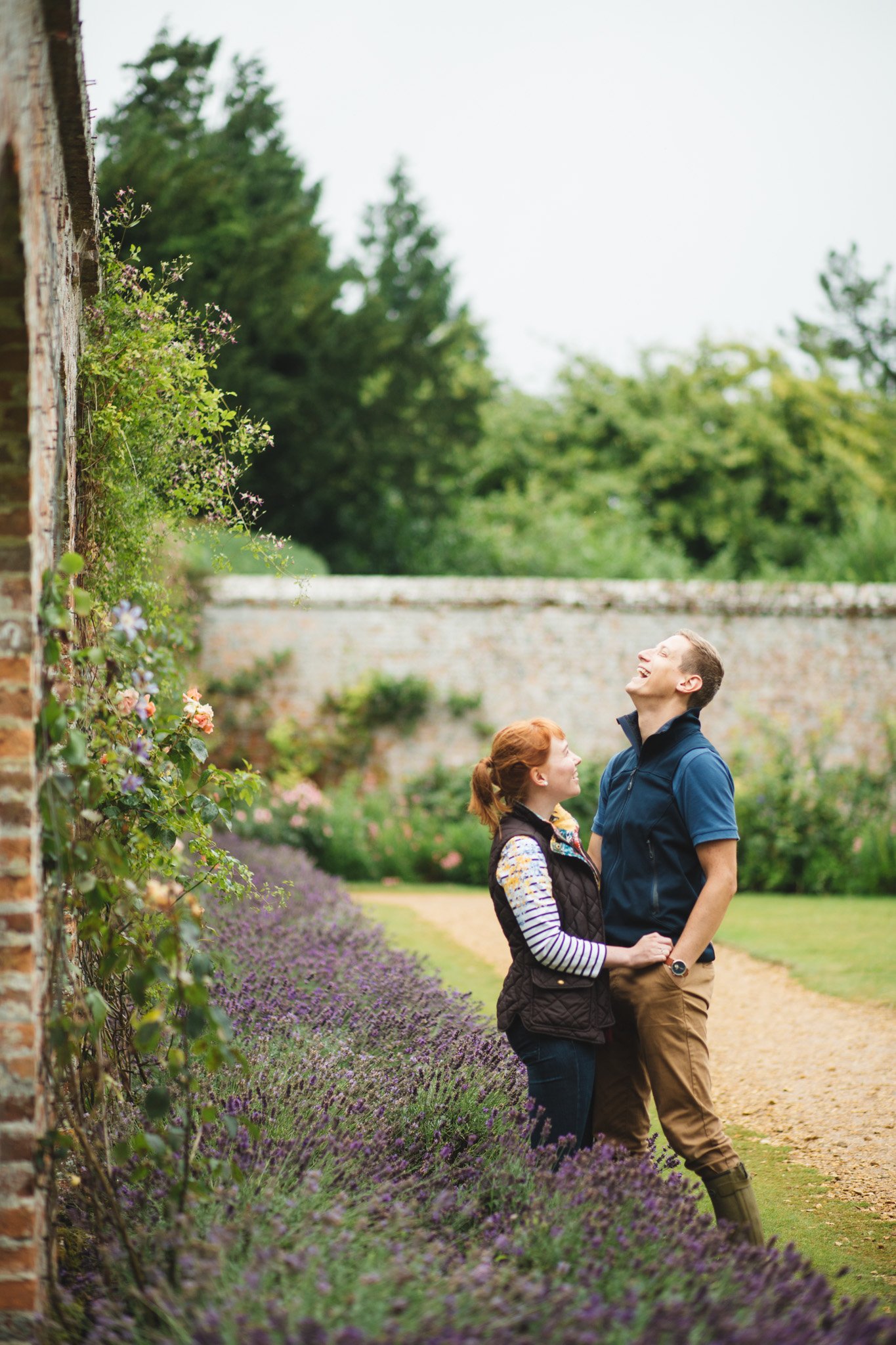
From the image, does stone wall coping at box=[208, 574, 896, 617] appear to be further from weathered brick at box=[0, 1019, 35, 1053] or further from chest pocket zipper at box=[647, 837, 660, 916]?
weathered brick at box=[0, 1019, 35, 1053]

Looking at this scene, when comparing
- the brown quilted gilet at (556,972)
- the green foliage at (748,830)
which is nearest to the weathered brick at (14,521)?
the brown quilted gilet at (556,972)

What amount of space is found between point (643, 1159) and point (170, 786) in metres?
1.77

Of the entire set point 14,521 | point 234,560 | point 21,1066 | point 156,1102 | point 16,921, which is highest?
point 234,560

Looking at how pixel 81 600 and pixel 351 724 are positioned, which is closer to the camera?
pixel 81 600

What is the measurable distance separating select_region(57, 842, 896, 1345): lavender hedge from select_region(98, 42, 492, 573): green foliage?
1157 cm

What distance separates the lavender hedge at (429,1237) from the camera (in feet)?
6.19

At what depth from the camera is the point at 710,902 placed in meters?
2.85

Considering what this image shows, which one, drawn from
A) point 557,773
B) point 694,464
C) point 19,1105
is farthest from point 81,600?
point 694,464

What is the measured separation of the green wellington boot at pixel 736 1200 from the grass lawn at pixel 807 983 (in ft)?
1.42

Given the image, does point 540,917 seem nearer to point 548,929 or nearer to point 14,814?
point 548,929

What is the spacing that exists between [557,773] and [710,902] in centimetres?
54

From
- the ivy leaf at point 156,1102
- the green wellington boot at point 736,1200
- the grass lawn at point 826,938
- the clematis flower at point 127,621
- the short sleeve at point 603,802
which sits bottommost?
the grass lawn at point 826,938

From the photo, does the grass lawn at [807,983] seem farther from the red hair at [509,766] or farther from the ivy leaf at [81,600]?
the ivy leaf at [81,600]

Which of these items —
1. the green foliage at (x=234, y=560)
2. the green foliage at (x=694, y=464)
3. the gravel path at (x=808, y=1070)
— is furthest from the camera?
the green foliage at (x=694, y=464)
